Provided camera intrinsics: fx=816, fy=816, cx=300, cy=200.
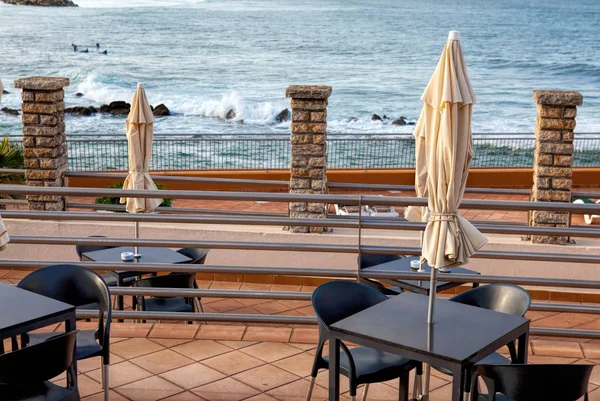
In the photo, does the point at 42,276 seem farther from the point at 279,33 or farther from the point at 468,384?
the point at 279,33

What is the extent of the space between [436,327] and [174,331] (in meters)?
2.44

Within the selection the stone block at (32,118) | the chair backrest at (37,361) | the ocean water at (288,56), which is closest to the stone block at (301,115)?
the stone block at (32,118)

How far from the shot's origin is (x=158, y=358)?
5566mm

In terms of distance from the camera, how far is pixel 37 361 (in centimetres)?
385

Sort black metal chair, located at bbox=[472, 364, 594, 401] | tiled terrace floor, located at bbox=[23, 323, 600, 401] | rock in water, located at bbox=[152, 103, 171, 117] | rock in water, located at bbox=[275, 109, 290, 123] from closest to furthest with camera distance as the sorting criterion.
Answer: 1. black metal chair, located at bbox=[472, 364, 594, 401]
2. tiled terrace floor, located at bbox=[23, 323, 600, 401]
3. rock in water, located at bbox=[275, 109, 290, 123]
4. rock in water, located at bbox=[152, 103, 171, 117]

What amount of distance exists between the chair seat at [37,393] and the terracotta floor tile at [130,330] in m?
1.70

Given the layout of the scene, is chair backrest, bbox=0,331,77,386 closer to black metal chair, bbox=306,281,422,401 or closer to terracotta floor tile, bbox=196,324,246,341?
black metal chair, bbox=306,281,422,401

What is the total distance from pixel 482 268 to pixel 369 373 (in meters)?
5.47

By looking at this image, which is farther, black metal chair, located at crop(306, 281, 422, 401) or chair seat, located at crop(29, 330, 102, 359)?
chair seat, located at crop(29, 330, 102, 359)

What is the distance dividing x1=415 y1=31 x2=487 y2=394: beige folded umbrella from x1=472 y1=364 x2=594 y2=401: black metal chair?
2.07 feet

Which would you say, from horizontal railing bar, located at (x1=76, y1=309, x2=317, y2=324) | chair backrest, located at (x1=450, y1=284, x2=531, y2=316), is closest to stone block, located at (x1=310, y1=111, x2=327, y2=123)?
horizontal railing bar, located at (x1=76, y1=309, x2=317, y2=324)

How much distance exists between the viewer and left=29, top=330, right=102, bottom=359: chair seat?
4.68 meters

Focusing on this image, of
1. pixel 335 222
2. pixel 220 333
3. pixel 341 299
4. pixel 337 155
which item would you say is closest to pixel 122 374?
pixel 220 333

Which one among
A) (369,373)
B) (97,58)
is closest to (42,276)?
(369,373)
